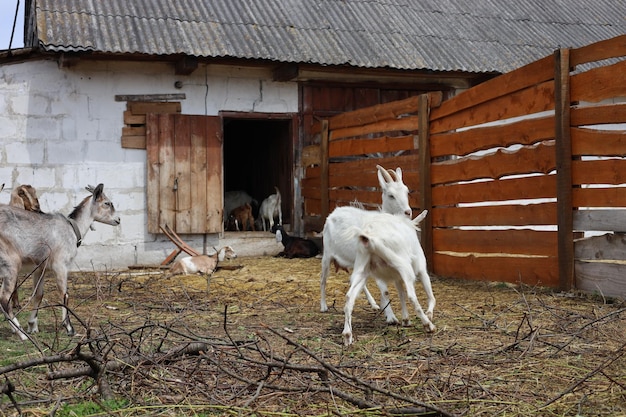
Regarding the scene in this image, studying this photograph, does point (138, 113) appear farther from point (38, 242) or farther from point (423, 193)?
point (38, 242)

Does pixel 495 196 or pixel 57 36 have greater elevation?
pixel 57 36

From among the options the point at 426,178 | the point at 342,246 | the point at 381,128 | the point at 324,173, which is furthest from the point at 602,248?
the point at 324,173

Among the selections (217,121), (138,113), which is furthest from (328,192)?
(138,113)

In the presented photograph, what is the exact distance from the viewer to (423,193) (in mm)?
10773

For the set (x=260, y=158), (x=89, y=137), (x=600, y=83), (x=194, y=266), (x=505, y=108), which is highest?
(x=600, y=83)

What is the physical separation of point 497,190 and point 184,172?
5.98 m

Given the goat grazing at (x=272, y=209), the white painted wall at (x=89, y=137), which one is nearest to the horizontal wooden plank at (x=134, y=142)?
the white painted wall at (x=89, y=137)

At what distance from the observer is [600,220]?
7.65 m

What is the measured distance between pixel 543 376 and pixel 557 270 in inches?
151

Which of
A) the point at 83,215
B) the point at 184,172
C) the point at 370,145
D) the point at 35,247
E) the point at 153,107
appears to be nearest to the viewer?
the point at 35,247

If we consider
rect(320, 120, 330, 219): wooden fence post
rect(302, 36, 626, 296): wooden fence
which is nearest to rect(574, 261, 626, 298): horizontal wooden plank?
rect(302, 36, 626, 296): wooden fence

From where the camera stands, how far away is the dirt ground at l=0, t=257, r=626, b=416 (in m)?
3.95

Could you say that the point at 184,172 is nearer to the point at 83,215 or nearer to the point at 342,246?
the point at 83,215

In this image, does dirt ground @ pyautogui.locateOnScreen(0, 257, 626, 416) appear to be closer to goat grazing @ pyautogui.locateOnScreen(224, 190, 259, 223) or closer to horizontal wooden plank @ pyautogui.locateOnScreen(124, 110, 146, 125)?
horizontal wooden plank @ pyautogui.locateOnScreen(124, 110, 146, 125)
